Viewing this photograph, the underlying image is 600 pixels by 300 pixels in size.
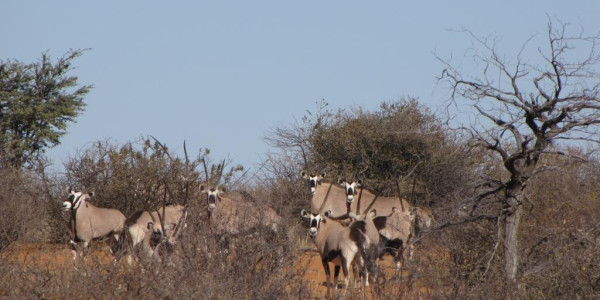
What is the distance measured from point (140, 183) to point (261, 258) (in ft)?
27.6

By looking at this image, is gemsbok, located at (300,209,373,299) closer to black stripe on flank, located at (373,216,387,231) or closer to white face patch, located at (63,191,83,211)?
black stripe on flank, located at (373,216,387,231)

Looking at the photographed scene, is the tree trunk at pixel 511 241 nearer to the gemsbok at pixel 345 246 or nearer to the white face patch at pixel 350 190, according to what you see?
the gemsbok at pixel 345 246

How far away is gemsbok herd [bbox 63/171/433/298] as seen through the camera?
1273 centimetres

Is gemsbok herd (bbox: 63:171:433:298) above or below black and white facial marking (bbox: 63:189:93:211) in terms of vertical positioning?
below

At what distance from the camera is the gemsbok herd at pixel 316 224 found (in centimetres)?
1273

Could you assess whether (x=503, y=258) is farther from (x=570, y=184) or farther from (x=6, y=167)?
(x=6, y=167)

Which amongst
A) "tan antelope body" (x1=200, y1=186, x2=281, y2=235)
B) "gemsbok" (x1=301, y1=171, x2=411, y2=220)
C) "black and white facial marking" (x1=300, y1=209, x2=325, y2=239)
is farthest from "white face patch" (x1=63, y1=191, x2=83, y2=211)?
"gemsbok" (x1=301, y1=171, x2=411, y2=220)

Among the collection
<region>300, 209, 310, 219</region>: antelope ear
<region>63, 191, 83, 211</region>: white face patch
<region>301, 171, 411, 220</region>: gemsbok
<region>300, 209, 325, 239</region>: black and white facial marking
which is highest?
<region>301, 171, 411, 220</region>: gemsbok

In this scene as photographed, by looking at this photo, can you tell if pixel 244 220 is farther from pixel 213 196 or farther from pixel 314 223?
pixel 213 196

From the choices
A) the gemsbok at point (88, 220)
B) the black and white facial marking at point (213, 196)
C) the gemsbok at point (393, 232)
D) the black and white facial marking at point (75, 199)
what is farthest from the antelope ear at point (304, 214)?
the black and white facial marking at point (75, 199)

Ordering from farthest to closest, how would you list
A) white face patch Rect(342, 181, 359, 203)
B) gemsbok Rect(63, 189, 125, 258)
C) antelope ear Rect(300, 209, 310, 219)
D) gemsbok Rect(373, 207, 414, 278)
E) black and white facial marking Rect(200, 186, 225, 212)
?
white face patch Rect(342, 181, 359, 203), gemsbok Rect(63, 189, 125, 258), black and white facial marking Rect(200, 186, 225, 212), gemsbok Rect(373, 207, 414, 278), antelope ear Rect(300, 209, 310, 219)

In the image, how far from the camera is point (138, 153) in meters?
19.4

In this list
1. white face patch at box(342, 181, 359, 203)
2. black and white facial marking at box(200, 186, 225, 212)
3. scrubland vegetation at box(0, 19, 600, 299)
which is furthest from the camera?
white face patch at box(342, 181, 359, 203)

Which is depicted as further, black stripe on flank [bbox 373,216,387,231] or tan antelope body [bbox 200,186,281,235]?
black stripe on flank [bbox 373,216,387,231]
